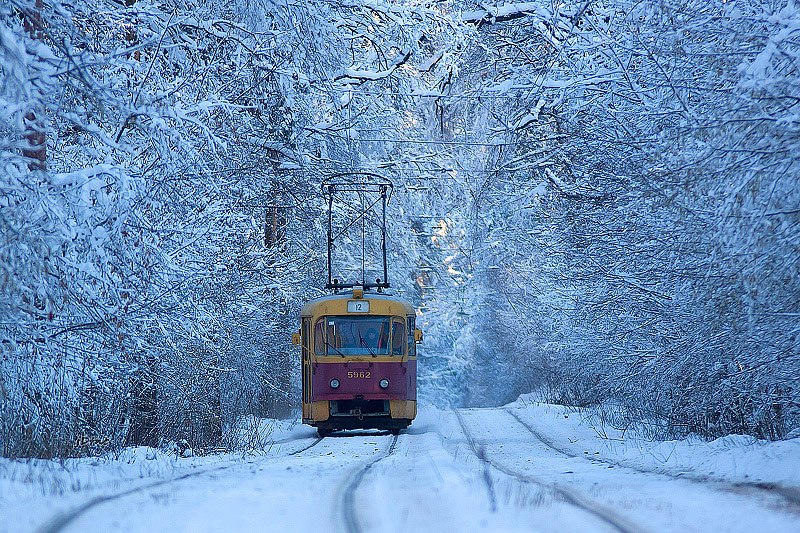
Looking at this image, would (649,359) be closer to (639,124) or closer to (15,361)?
(639,124)

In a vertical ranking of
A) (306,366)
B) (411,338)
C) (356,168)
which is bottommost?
(306,366)

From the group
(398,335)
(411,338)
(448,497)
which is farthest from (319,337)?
(448,497)

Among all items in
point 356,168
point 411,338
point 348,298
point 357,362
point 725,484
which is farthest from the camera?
point 356,168

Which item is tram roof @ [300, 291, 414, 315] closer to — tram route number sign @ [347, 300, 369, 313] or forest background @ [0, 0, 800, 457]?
tram route number sign @ [347, 300, 369, 313]

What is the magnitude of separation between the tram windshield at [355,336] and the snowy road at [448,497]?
25.3 feet

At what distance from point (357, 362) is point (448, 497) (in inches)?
528

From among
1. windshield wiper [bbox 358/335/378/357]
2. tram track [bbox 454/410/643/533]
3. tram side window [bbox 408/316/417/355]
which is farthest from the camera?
tram side window [bbox 408/316/417/355]

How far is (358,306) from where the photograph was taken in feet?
71.1

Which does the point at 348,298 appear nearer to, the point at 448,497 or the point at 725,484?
the point at 725,484

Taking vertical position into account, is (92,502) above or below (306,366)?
below

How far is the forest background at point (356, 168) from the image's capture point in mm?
9609

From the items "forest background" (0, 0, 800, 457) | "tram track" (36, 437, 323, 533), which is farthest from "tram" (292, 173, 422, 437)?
"tram track" (36, 437, 323, 533)

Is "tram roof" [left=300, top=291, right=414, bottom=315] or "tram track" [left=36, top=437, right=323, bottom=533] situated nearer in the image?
"tram track" [left=36, top=437, right=323, bottom=533]

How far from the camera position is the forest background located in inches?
378
